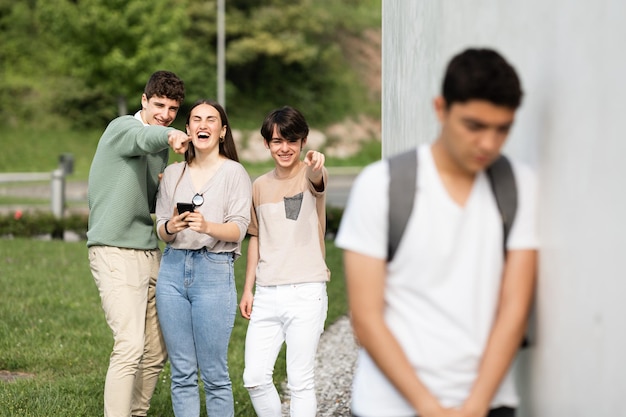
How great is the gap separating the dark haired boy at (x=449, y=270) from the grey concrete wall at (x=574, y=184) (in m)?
0.11

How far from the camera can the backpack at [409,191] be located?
254 centimetres

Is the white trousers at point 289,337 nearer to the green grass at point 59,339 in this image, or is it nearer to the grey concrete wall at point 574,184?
the green grass at point 59,339

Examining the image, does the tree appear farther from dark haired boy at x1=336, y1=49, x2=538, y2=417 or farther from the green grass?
dark haired boy at x1=336, y1=49, x2=538, y2=417

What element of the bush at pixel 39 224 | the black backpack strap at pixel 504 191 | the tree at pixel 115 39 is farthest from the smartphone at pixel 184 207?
the tree at pixel 115 39

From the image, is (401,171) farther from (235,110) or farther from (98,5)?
(235,110)

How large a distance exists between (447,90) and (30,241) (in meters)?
13.8

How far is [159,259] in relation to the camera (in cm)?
551

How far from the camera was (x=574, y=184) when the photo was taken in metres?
2.61

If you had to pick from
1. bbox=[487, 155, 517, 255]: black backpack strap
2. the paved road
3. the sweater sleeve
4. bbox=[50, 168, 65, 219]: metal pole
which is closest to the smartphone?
the sweater sleeve

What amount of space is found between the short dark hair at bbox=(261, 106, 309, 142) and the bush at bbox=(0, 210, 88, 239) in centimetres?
1182

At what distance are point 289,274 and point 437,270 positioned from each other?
250 cm

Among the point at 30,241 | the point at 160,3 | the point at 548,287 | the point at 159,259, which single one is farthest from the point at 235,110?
the point at 548,287

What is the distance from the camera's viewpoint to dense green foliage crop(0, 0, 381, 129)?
107 ft

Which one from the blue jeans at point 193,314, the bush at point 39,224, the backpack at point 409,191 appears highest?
the backpack at point 409,191
